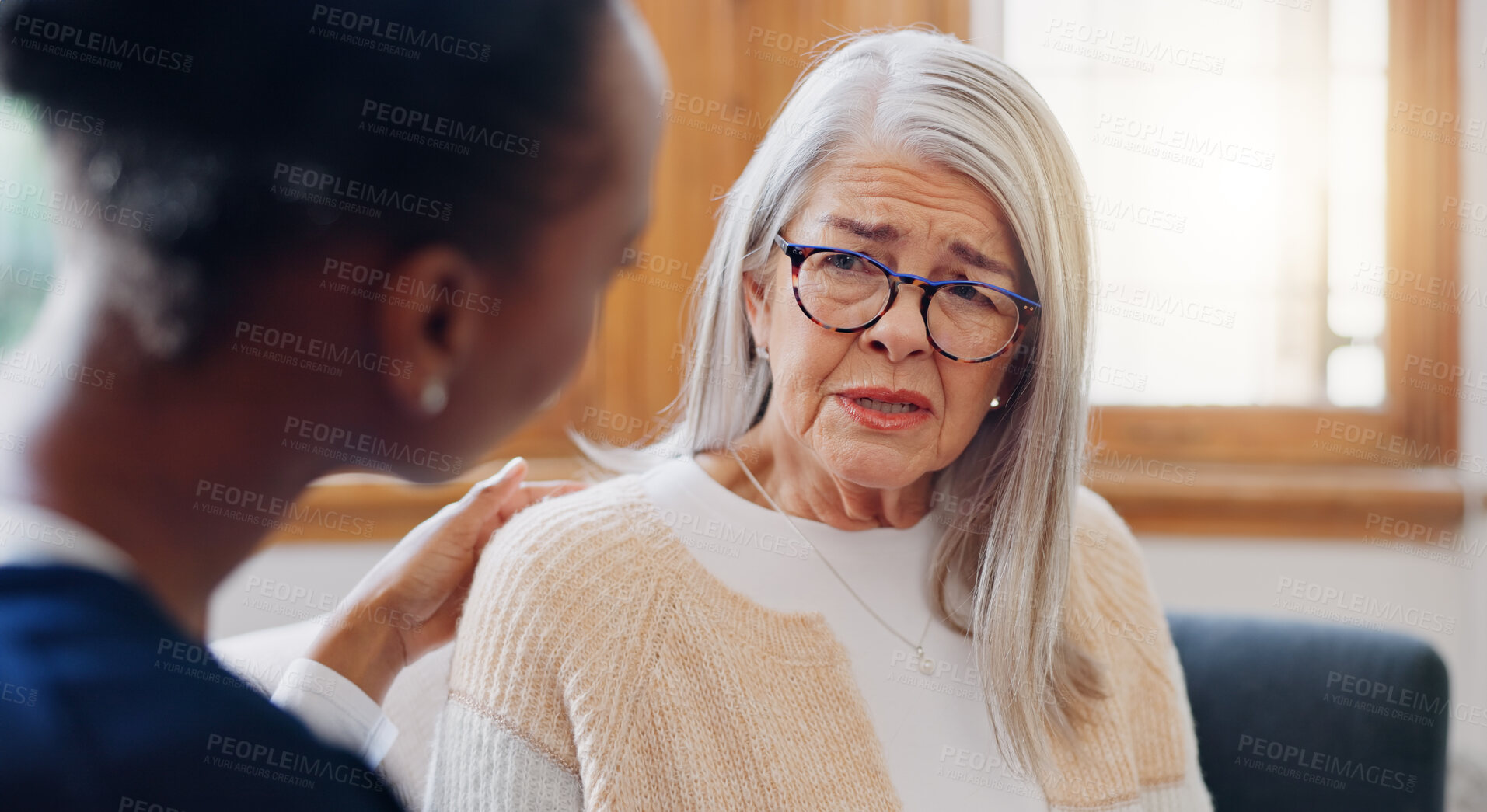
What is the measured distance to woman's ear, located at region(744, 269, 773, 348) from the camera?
3.80 ft

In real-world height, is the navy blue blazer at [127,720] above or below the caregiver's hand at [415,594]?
above

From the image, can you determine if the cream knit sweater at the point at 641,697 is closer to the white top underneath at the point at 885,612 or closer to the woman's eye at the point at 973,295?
the white top underneath at the point at 885,612

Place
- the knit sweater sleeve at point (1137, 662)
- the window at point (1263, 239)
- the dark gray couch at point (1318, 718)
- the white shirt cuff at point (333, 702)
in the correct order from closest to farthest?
the white shirt cuff at point (333, 702)
the knit sweater sleeve at point (1137, 662)
the dark gray couch at point (1318, 718)
the window at point (1263, 239)

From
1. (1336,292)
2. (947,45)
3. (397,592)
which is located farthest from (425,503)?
(1336,292)

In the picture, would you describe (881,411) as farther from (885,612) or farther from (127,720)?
(127,720)

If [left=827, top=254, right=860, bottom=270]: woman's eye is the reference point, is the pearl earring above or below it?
below

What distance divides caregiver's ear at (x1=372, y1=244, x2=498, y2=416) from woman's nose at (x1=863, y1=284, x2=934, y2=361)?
64cm

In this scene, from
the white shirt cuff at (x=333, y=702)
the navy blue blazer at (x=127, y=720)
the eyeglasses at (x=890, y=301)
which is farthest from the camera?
the eyeglasses at (x=890, y=301)

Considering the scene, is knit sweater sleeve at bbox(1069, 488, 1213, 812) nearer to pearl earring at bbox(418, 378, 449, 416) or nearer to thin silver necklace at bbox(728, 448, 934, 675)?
thin silver necklace at bbox(728, 448, 934, 675)

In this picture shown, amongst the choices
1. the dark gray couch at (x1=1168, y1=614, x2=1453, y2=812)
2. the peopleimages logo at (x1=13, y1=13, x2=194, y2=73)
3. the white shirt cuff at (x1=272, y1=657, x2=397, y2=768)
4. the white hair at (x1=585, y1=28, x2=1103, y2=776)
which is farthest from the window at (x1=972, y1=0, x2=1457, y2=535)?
the peopleimages logo at (x1=13, y1=13, x2=194, y2=73)

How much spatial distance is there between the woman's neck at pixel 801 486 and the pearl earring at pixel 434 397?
731 mm

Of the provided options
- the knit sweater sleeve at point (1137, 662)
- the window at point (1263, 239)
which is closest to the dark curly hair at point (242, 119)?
the knit sweater sleeve at point (1137, 662)

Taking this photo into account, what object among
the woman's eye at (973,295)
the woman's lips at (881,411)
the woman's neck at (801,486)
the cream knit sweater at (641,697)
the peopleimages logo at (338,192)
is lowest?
the cream knit sweater at (641,697)

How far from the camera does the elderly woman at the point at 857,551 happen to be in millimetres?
1009
